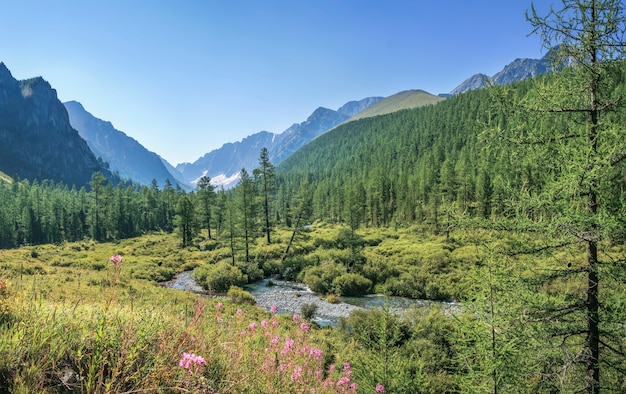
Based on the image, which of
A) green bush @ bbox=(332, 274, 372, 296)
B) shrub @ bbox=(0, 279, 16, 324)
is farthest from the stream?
shrub @ bbox=(0, 279, 16, 324)

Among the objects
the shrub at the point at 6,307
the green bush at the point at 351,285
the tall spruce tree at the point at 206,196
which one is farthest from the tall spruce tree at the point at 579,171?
the tall spruce tree at the point at 206,196

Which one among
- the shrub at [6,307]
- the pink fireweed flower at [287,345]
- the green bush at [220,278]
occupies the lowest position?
the green bush at [220,278]

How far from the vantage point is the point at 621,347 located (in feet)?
18.4

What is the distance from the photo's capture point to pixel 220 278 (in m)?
31.1

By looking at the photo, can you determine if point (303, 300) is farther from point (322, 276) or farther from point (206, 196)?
point (206, 196)

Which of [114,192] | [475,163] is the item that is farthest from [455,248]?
[114,192]

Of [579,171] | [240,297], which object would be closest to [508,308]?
[579,171]

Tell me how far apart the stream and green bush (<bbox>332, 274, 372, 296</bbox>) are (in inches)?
43.1

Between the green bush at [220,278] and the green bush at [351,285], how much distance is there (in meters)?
9.78

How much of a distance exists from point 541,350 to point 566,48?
562cm

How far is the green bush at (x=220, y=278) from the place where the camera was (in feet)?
101

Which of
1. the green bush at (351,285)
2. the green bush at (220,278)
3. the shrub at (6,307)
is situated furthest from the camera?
the green bush at (220,278)

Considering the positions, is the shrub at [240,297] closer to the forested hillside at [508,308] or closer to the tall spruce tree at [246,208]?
the forested hillside at [508,308]

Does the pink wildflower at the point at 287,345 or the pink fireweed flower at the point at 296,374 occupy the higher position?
the pink wildflower at the point at 287,345
